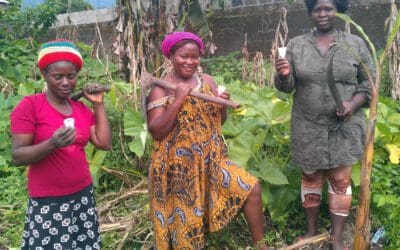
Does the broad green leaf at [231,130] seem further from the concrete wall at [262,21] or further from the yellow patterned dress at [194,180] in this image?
the concrete wall at [262,21]

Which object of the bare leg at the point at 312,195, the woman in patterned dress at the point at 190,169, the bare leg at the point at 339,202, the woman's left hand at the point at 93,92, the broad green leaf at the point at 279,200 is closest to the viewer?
the woman's left hand at the point at 93,92

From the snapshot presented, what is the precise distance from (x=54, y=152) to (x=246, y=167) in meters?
1.44

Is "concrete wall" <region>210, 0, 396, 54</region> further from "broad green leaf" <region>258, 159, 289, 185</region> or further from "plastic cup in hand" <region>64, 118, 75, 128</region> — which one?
"plastic cup in hand" <region>64, 118, 75, 128</region>

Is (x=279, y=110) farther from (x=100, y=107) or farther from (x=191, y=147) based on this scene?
(x=100, y=107)

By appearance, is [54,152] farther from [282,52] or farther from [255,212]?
[282,52]

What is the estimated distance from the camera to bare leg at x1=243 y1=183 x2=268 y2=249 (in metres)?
2.73

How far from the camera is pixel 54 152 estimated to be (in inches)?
93.3

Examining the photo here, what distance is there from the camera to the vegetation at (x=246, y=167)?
3328mm

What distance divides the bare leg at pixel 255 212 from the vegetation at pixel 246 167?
0.47 m

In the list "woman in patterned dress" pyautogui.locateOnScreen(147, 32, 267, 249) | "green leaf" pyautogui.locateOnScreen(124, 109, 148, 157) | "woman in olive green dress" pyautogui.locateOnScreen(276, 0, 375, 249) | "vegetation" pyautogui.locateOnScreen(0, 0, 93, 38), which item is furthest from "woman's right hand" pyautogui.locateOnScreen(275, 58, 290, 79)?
"vegetation" pyautogui.locateOnScreen(0, 0, 93, 38)

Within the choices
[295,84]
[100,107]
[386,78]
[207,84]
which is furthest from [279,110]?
[386,78]

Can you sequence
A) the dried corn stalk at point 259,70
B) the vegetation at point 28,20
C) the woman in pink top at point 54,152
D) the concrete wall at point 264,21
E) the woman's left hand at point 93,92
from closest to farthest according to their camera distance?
the woman in pink top at point 54,152
the woman's left hand at point 93,92
the dried corn stalk at point 259,70
the concrete wall at point 264,21
the vegetation at point 28,20

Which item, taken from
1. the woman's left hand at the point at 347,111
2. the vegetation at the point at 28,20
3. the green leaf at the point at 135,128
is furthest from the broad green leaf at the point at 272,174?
the vegetation at the point at 28,20

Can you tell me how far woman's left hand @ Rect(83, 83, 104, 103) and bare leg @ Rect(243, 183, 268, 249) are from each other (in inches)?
38.0
